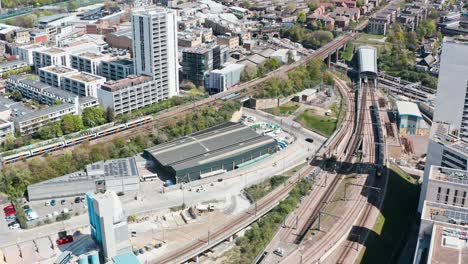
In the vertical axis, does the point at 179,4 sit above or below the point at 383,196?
above

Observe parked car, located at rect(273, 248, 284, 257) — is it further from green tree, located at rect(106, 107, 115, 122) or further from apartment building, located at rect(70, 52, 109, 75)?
apartment building, located at rect(70, 52, 109, 75)

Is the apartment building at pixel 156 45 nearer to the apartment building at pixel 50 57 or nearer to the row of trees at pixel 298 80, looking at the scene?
the row of trees at pixel 298 80

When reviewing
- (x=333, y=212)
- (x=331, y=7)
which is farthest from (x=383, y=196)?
(x=331, y=7)

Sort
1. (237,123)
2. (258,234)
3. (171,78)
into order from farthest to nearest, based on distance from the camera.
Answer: (171,78) → (237,123) → (258,234)

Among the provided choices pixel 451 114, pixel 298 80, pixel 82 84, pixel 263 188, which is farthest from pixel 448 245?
pixel 82 84

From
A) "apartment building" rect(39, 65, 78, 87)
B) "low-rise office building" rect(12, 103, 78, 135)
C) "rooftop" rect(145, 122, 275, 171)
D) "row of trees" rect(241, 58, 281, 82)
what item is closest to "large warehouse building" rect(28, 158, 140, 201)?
"rooftop" rect(145, 122, 275, 171)

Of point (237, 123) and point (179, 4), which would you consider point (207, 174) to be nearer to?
point (237, 123)
